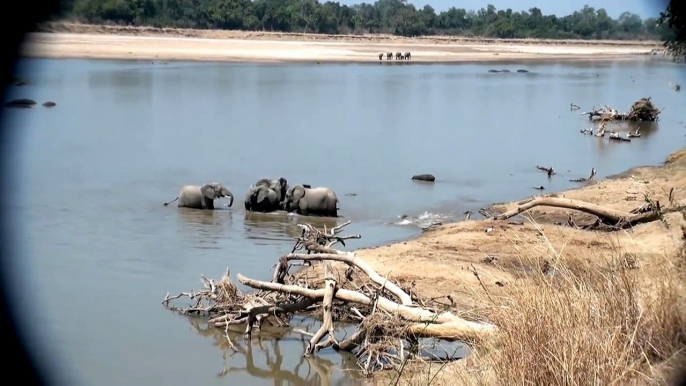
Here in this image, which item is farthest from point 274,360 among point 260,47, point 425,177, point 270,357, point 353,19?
point 353,19

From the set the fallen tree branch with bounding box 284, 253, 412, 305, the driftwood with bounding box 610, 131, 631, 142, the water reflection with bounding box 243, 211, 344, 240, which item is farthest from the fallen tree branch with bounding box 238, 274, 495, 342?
the driftwood with bounding box 610, 131, 631, 142

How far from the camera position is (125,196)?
15.3 metres

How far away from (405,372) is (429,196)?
31.2ft

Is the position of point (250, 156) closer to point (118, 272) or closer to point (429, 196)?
point (429, 196)

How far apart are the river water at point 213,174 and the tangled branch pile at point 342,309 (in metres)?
0.22

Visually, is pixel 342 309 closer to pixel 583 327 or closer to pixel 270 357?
pixel 270 357

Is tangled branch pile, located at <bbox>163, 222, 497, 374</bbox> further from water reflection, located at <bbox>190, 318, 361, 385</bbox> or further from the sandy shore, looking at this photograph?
the sandy shore

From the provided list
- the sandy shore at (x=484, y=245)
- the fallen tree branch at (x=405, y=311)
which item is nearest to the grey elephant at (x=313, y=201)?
the sandy shore at (x=484, y=245)

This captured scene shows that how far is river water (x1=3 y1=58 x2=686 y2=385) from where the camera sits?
8.72 meters

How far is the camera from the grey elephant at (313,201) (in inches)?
545

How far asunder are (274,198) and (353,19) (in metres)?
92.4

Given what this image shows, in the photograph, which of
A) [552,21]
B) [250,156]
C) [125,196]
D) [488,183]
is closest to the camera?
[125,196]

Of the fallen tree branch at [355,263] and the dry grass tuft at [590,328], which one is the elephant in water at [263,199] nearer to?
the fallen tree branch at [355,263]

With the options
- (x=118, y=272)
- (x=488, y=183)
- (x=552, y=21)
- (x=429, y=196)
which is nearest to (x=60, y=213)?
(x=118, y=272)
